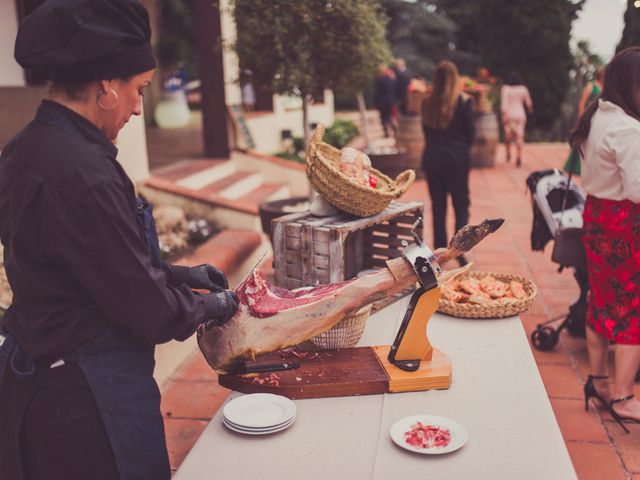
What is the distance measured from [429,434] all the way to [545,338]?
2.76m

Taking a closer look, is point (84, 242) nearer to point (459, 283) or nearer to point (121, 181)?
point (121, 181)

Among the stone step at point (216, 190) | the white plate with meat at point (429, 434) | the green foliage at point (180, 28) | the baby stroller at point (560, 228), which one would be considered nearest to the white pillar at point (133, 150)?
the stone step at point (216, 190)

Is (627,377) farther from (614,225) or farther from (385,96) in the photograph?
(385,96)

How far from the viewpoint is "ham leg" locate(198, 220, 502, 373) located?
218 centimetres

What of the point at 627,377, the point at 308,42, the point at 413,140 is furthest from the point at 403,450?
the point at 413,140

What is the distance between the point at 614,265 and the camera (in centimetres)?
338

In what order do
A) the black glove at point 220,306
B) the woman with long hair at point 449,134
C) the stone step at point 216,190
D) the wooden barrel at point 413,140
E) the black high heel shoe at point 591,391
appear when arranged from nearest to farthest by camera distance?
the black glove at point 220,306, the black high heel shoe at point 591,391, the woman with long hair at point 449,134, the stone step at point 216,190, the wooden barrel at point 413,140

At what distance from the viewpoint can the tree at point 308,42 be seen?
17.5 feet

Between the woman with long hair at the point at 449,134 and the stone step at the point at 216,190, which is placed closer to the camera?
the woman with long hair at the point at 449,134

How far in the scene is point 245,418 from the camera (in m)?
2.01

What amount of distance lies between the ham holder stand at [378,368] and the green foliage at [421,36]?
19001 millimetres

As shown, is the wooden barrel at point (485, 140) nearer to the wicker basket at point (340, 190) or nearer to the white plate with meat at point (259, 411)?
the wicker basket at point (340, 190)

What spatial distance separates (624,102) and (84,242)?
8.80ft

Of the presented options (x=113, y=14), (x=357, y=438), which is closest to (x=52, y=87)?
(x=113, y=14)
